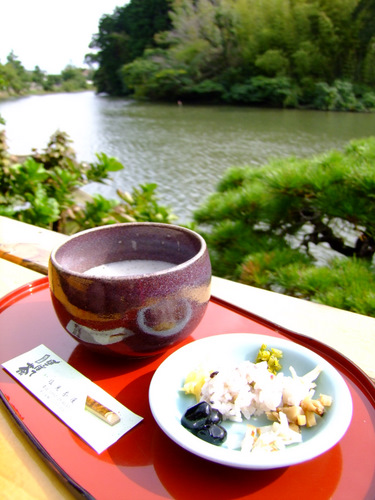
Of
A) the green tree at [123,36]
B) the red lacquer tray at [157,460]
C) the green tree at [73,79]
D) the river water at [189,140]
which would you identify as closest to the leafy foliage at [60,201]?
the river water at [189,140]

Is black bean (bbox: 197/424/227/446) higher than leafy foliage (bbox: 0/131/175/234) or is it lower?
higher

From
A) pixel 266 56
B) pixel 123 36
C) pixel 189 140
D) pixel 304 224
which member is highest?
pixel 123 36

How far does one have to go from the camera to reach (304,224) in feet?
3.79

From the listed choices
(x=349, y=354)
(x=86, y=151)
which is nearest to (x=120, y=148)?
(x=86, y=151)

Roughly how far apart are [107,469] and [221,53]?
1111 centimetres

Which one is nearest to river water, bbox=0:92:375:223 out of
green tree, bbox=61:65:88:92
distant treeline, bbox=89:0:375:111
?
distant treeline, bbox=89:0:375:111

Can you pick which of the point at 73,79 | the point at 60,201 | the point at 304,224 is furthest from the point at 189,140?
the point at 73,79

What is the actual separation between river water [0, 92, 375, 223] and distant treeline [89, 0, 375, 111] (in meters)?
1.00

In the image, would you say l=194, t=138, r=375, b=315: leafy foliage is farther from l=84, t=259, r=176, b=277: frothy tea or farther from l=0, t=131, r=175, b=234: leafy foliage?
l=84, t=259, r=176, b=277: frothy tea

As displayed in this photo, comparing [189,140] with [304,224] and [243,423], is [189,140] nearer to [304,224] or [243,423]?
[304,224]

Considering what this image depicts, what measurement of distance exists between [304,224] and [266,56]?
911 centimetres

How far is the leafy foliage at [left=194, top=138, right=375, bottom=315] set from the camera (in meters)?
0.83

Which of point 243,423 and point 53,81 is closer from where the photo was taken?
point 243,423

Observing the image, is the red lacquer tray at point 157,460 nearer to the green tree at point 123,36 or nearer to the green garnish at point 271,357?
the green garnish at point 271,357
